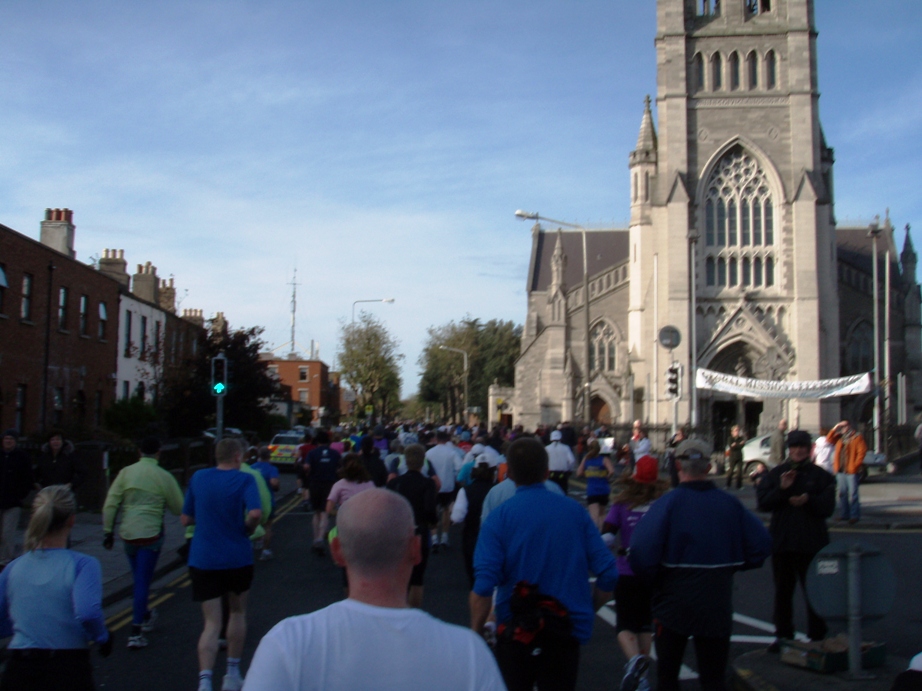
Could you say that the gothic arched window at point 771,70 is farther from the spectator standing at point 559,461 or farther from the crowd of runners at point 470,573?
the crowd of runners at point 470,573

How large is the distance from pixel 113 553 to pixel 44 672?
9.33 m

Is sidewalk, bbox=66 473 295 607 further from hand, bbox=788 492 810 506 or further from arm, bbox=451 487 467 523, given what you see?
hand, bbox=788 492 810 506

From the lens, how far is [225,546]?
21.8 feet

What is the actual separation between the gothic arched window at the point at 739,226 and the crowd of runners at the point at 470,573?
124ft

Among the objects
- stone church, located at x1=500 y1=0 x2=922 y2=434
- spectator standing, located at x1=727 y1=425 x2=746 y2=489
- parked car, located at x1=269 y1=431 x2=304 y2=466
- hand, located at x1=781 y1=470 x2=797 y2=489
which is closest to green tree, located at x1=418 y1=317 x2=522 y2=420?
stone church, located at x1=500 y1=0 x2=922 y2=434

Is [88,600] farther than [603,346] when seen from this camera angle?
No

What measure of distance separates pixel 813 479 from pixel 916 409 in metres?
47.7

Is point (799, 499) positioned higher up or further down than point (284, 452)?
higher up

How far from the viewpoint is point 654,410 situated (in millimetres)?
42750

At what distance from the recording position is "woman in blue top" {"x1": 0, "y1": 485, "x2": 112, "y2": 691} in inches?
172

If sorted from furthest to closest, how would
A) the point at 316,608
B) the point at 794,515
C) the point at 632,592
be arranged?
the point at 316,608 < the point at 794,515 < the point at 632,592

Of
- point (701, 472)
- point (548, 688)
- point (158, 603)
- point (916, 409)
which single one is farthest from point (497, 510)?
point (916, 409)

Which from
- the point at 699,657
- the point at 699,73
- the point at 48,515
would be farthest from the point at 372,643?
the point at 699,73

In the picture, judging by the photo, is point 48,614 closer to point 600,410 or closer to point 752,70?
point 752,70
